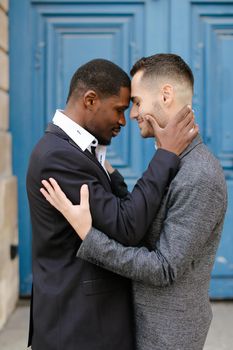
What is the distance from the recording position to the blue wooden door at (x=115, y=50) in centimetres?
439

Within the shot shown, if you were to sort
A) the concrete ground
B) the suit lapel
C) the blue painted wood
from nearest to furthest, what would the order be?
the suit lapel < the concrete ground < the blue painted wood

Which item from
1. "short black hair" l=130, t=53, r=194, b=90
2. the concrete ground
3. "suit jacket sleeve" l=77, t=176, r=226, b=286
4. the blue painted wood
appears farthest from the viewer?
the blue painted wood

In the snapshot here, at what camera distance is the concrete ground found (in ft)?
12.4

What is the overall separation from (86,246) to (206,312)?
0.54 m

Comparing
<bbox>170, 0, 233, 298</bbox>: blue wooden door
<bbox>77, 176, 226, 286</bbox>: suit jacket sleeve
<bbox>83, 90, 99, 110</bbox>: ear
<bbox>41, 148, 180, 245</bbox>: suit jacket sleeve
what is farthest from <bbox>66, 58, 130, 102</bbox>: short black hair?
<bbox>170, 0, 233, 298</bbox>: blue wooden door

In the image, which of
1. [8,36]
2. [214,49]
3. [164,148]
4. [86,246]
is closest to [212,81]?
[214,49]

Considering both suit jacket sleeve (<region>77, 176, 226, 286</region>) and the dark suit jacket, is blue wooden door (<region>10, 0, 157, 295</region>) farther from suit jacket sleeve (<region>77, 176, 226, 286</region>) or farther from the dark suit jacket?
suit jacket sleeve (<region>77, 176, 226, 286</region>)

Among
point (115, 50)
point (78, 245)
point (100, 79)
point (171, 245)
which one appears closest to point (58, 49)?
point (115, 50)

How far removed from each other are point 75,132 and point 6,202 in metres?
2.29

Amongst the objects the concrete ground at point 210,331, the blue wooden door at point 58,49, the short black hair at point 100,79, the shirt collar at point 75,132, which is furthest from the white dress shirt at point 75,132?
the blue wooden door at point 58,49

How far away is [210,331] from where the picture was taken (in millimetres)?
3990

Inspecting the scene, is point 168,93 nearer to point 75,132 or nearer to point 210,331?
point 75,132

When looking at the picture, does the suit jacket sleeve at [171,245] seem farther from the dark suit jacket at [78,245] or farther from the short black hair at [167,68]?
the short black hair at [167,68]

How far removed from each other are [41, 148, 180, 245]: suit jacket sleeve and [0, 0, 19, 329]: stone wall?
2.26 meters
